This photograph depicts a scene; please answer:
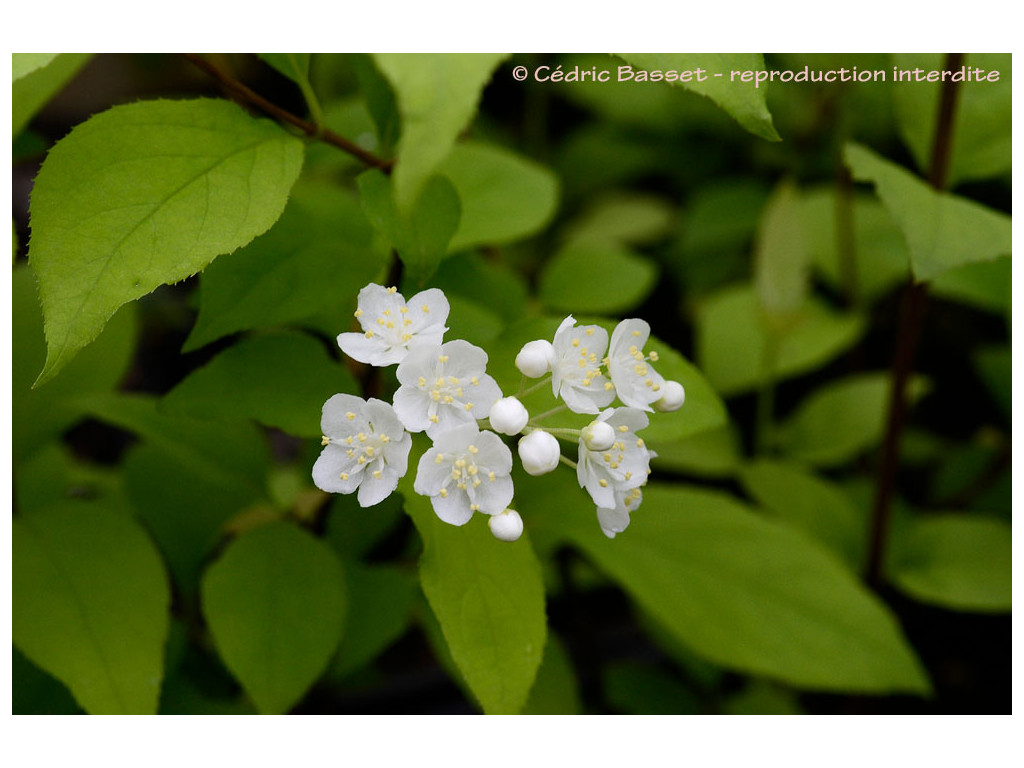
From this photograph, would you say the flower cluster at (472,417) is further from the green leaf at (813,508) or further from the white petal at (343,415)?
the green leaf at (813,508)

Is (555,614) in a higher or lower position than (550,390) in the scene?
lower

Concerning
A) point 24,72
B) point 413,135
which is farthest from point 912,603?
point 24,72

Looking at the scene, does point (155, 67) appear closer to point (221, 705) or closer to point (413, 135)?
point (221, 705)

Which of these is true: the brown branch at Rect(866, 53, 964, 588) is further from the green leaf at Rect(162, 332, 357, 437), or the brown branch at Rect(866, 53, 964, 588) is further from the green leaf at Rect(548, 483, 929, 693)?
the green leaf at Rect(162, 332, 357, 437)

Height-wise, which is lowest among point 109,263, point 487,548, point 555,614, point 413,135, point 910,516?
point 555,614

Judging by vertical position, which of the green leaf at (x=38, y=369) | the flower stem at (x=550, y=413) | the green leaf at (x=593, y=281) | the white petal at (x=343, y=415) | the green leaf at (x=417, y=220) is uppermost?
the green leaf at (x=417, y=220)

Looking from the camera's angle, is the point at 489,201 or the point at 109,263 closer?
the point at 109,263

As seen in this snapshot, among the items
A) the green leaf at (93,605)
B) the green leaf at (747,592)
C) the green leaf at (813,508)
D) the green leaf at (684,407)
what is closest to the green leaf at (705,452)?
the green leaf at (813,508)
